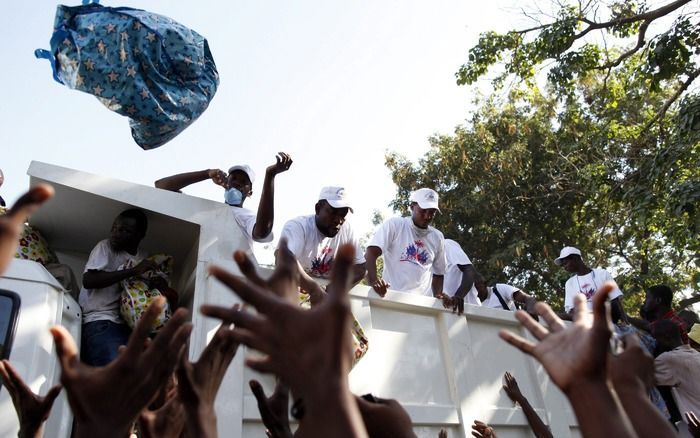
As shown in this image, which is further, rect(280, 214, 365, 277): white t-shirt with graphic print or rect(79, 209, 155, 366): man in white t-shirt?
rect(280, 214, 365, 277): white t-shirt with graphic print

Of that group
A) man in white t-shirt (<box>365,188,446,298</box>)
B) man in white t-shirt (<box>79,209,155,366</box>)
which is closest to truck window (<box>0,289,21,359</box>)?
man in white t-shirt (<box>79,209,155,366</box>)

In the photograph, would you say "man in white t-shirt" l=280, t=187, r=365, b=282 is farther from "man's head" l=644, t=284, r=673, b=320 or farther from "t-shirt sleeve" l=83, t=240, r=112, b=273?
"man's head" l=644, t=284, r=673, b=320

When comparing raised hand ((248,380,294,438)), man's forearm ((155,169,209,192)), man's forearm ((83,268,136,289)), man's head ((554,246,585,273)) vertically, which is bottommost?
raised hand ((248,380,294,438))

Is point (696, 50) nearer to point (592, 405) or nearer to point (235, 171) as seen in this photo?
point (235, 171)

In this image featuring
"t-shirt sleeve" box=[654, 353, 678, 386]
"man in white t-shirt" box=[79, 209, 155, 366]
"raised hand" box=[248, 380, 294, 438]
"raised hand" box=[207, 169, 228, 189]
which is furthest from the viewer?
"t-shirt sleeve" box=[654, 353, 678, 386]

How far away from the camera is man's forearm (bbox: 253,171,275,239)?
131 inches

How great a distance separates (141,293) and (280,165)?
1048 mm

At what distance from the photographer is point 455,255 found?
5.07 metres

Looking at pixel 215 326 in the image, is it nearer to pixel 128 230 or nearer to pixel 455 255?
pixel 128 230

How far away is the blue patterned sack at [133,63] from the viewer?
3082 mm

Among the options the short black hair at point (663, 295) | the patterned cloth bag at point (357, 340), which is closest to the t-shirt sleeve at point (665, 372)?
the short black hair at point (663, 295)

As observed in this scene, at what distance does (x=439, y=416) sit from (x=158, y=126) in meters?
2.27

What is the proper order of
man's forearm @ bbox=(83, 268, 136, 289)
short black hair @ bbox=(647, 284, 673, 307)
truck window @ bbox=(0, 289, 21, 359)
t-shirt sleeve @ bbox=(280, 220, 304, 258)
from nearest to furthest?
truck window @ bbox=(0, 289, 21, 359)
man's forearm @ bbox=(83, 268, 136, 289)
t-shirt sleeve @ bbox=(280, 220, 304, 258)
short black hair @ bbox=(647, 284, 673, 307)

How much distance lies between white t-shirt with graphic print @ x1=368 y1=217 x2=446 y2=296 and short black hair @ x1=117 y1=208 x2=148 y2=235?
5.92ft
